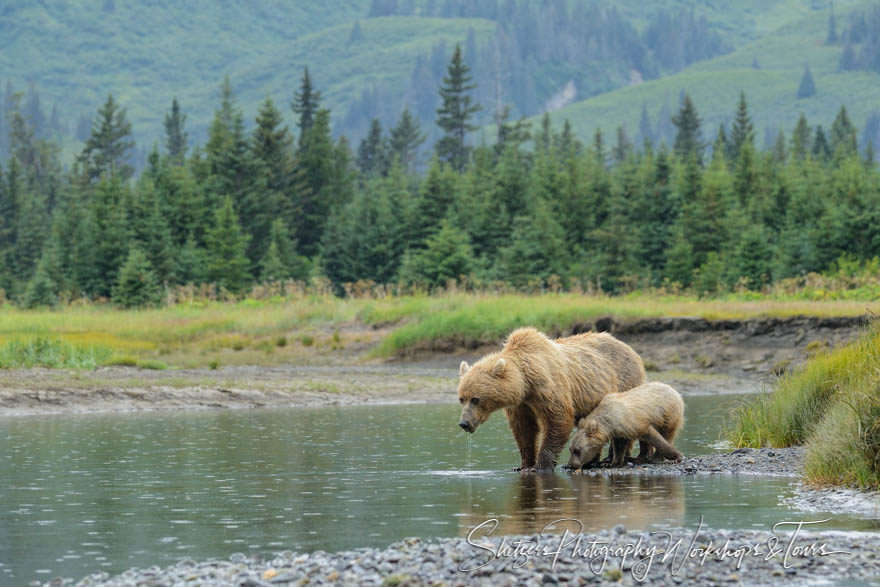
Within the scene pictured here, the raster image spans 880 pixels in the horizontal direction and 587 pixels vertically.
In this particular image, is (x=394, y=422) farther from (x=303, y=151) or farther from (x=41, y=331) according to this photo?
(x=303, y=151)

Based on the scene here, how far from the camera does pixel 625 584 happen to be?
9.16 m

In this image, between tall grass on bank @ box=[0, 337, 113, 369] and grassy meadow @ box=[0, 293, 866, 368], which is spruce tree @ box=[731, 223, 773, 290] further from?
tall grass on bank @ box=[0, 337, 113, 369]

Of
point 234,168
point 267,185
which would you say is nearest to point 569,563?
point 234,168

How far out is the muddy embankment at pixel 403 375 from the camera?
26.2 m

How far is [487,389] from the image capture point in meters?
14.6

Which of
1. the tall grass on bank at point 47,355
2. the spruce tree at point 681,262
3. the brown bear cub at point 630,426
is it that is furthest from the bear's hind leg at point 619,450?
the spruce tree at point 681,262

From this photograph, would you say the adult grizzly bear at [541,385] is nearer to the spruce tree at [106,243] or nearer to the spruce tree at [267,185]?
the spruce tree at [106,243]

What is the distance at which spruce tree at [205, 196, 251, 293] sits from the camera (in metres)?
65.1

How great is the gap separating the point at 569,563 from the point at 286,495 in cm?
500

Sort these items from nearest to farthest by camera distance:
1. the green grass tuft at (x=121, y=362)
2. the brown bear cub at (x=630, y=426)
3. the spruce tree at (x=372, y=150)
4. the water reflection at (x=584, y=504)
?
the water reflection at (x=584, y=504)
the brown bear cub at (x=630, y=426)
the green grass tuft at (x=121, y=362)
the spruce tree at (x=372, y=150)

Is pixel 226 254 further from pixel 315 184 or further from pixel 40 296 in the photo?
pixel 315 184

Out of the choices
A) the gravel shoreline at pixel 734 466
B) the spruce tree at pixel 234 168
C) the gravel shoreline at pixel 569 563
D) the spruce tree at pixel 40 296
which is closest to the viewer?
the gravel shoreline at pixel 569 563

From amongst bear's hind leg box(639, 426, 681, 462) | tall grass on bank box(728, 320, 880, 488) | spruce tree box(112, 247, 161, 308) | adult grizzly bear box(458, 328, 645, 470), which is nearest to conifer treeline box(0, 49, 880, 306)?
spruce tree box(112, 247, 161, 308)

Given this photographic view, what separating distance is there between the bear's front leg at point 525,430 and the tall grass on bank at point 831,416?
135 inches
